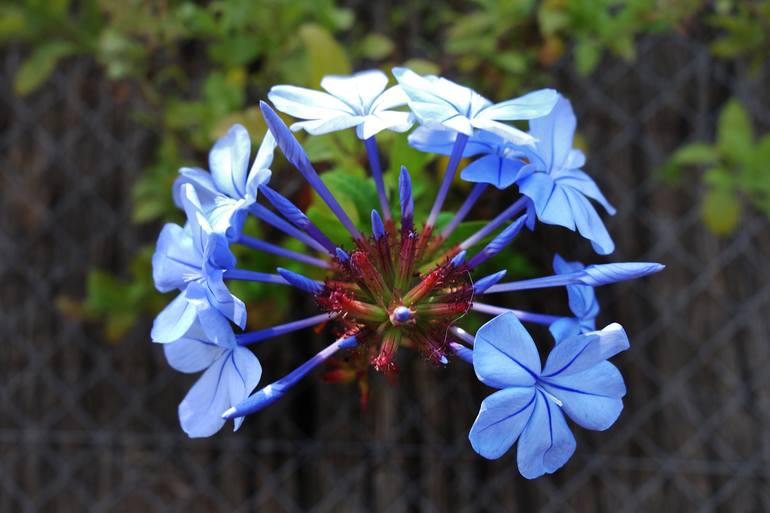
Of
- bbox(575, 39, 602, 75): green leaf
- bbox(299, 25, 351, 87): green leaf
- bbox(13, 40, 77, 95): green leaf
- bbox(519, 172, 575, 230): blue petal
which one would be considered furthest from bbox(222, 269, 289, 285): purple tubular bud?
bbox(13, 40, 77, 95): green leaf

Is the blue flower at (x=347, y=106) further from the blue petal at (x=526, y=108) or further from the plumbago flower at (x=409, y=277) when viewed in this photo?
the blue petal at (x=526, y=108)

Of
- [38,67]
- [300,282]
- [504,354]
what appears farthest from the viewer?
[38,67]

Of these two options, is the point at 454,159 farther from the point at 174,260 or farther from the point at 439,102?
the point at 174,260

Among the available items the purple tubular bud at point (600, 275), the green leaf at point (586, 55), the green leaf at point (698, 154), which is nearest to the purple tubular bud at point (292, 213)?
the purple tubular bud at point (600, 275)

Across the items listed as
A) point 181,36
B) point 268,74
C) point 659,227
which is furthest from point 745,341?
point 181,36

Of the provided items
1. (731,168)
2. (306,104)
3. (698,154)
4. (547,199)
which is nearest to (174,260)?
(306,104)

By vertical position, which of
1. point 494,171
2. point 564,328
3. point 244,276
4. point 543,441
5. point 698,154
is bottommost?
point 543,441
